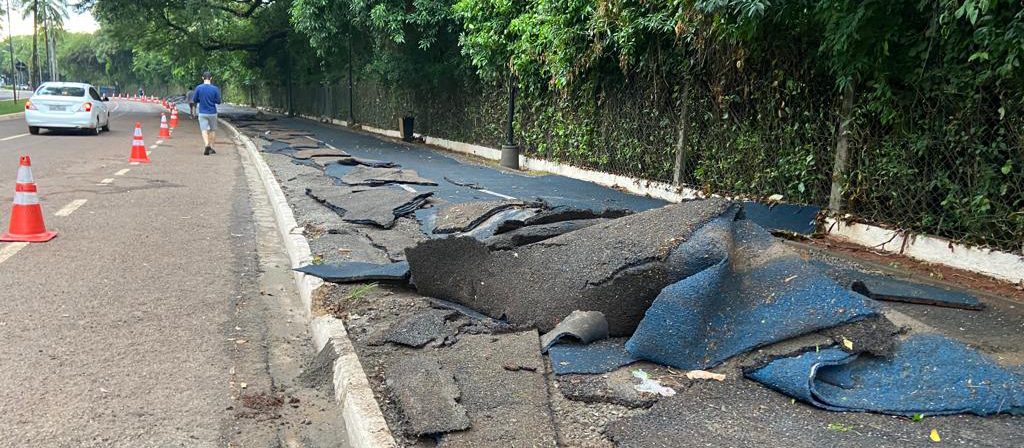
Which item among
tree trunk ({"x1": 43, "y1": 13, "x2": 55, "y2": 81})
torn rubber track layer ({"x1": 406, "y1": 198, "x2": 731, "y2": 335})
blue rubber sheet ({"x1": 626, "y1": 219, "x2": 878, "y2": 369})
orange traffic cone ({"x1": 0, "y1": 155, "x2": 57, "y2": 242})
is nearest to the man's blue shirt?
orange traffic cone ({"x1": 0, "y1": 155, "x2": 57, "y2": 242})

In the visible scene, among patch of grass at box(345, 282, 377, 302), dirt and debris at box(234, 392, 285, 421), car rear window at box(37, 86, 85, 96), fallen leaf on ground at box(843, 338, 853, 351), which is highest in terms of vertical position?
car rear window at box(37, 86, 85, 96)

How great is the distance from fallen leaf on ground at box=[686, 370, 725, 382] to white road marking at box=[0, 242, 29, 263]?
5883 mm

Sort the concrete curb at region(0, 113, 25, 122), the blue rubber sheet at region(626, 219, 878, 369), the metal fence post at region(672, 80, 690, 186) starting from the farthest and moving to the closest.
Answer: the concrete curb at region(0, 113, 25, 122) < the metal fence post at region(672, 80, 690, 186) < the blue rubber sheet at region(626, 219, 878, 369)

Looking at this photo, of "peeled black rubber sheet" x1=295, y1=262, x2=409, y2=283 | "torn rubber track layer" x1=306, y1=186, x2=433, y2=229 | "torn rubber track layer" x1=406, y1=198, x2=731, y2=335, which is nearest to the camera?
"torn rubber track layer" x1=406, y1=198, x2=731, y2=335

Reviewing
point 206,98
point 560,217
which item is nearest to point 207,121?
point 206,98

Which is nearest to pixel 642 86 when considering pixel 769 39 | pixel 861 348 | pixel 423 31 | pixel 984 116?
pixel 769 39

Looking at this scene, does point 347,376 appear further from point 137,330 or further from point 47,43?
point 47,43

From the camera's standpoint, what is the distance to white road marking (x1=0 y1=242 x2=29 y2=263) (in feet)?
20.4

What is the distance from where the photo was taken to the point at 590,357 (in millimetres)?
3807

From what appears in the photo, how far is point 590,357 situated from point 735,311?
836mm

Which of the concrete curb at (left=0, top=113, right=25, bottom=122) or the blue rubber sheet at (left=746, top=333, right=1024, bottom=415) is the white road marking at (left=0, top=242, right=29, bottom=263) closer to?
the blue rubber sheet at (left=746, top=333, right=1024, bottom=415)

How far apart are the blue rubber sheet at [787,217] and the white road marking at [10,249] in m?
7.19

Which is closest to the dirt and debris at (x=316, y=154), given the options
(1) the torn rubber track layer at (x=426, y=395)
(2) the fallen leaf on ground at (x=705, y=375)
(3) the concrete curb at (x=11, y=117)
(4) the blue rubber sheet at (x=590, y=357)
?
(1) the torn rubber track layer at (x=426, y=395)

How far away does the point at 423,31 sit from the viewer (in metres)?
20.7
